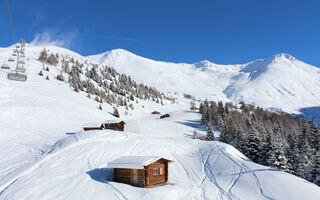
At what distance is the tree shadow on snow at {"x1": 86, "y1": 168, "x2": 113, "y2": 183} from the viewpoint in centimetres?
1862

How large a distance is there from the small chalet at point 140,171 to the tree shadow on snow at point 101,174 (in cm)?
92

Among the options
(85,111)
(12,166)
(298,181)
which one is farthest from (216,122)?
(12,166)

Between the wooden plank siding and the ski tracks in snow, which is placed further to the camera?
the wooden plank siding

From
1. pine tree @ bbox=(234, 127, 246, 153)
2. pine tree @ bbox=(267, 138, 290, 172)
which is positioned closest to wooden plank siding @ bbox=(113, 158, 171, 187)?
pine tree @ bbox=(267, 138, 290, 172)

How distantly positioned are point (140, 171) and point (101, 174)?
427 cm

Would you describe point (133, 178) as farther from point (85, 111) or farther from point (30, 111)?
point (85, 111)

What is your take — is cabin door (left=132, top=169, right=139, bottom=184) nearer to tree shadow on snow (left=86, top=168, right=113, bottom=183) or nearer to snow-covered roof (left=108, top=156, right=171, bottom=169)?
snow-covered roof (left=108, top=156, right=171, bottom=169)

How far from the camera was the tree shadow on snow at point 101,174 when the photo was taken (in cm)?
1862

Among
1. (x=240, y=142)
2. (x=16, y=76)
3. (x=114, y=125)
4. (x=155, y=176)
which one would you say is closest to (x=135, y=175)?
(x=155, y=176)

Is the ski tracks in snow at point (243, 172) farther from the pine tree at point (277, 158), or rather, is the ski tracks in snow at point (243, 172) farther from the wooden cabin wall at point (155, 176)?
the pine tree at point (277, 158)

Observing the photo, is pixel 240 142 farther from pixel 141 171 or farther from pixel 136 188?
pixel 136 188

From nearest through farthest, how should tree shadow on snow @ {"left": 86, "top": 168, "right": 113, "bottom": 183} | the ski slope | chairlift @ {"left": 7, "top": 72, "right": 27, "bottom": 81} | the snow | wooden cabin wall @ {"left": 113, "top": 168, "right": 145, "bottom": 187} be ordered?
chairlift @ {"left": 7, "top": 72, "right": 27, "bottom": 81} → the ski slope → the snow → wooden cabin wall @ {"left": 113, "top": 168, "right": 145, "bottom": 187} → tree shadow on snow @ {"left": 86, "top": 168, "right": 113, "bottom": 183}

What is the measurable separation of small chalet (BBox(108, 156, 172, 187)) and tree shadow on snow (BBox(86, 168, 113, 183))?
3.00 feet

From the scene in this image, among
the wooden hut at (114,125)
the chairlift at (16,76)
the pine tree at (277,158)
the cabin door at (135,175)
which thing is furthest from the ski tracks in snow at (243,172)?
the wooden hut at (114,125)
